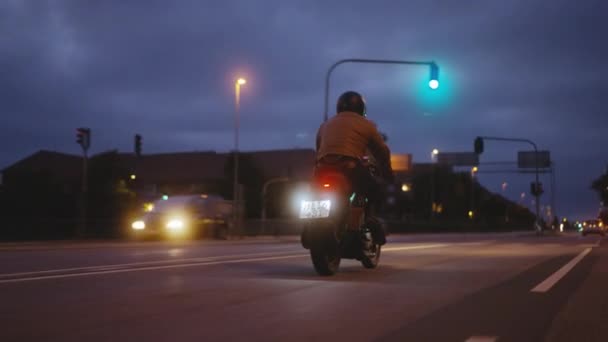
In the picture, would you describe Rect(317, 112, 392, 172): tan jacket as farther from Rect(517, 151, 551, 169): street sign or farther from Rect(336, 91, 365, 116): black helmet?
Rect(517, 151, 551, 169): street sign

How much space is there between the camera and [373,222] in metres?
9.27

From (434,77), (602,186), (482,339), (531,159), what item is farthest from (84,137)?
(602,186)

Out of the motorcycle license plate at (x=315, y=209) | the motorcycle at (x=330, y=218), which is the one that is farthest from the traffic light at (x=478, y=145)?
the motorcycle license plate at (x=315, y=209)

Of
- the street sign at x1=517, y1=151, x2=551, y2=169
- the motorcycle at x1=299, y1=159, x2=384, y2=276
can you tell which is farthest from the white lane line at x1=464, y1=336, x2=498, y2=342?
the street sign at x1=517, y1=151, x2=551, y2=169

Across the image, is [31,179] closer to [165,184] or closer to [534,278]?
[534,278]

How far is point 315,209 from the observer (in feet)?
27.0

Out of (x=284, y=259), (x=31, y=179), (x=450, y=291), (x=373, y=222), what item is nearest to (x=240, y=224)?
(x=31, y=179)

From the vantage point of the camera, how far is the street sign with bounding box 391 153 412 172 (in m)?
71.9

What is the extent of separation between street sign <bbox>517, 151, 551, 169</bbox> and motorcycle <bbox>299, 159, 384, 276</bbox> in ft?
190

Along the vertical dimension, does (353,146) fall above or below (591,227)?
above

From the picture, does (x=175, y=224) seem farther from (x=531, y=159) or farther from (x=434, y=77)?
(x=531, y=159)

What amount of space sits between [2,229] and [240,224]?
11.2m

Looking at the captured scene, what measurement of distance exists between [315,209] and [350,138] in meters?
0.97

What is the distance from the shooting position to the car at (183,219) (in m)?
30.1
